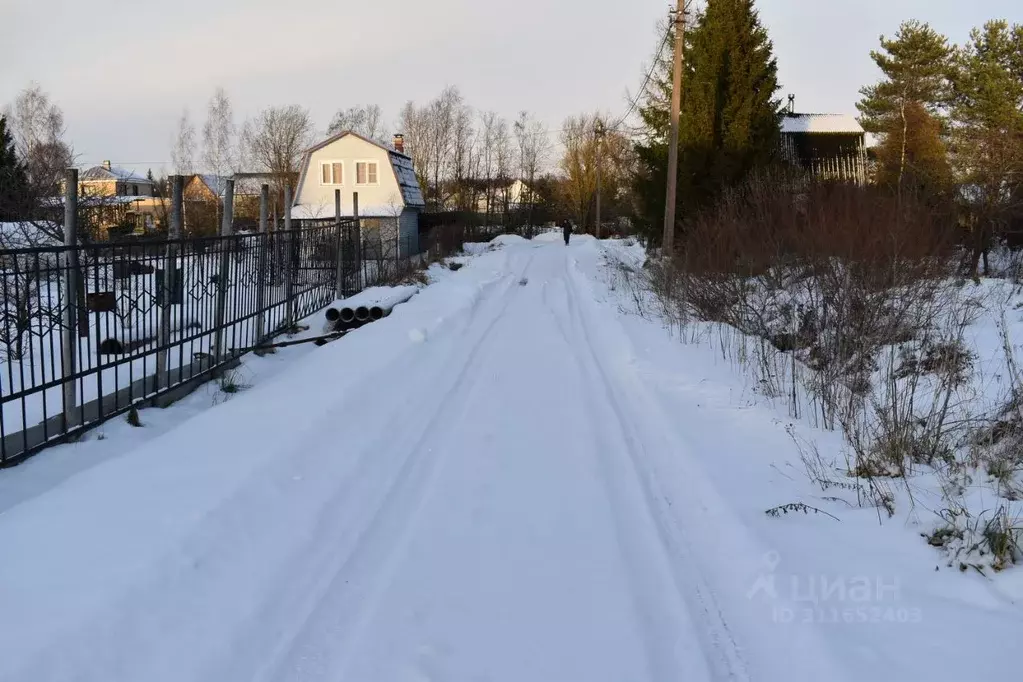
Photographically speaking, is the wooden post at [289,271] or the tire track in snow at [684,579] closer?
the tire track in snow at [684,579]

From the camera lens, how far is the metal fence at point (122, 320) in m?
6.63

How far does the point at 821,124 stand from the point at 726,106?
843 inches

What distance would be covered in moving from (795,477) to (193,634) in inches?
172

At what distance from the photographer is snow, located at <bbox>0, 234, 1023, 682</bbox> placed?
3539 mm

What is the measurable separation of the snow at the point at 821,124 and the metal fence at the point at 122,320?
111ft

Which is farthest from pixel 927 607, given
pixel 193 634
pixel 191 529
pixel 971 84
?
pixel 971 84

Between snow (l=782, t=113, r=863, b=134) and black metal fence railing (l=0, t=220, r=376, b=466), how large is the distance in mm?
33697

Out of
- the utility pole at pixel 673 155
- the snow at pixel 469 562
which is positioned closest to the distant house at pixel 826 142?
the utility pole at pixel 673 155

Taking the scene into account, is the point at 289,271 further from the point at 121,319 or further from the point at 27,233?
the point at 121,319

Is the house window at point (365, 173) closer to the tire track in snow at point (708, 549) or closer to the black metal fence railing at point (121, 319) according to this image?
the black metal fence railing at point (121, 319)

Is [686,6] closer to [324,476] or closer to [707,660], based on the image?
[324,476]

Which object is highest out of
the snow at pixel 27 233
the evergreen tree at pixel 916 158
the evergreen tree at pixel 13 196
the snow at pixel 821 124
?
the snow at pixel 821 124

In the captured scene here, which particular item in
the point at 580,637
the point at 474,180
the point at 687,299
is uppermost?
the point at 474,180

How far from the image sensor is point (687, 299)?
14117 mm
